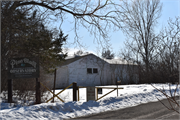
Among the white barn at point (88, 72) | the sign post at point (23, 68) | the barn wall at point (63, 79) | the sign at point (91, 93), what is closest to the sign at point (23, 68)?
the sign post at point (23, 68)

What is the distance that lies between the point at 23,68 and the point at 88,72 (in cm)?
1963

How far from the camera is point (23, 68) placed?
11.2m

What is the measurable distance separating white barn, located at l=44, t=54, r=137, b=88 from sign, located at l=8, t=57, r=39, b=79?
1443 cm

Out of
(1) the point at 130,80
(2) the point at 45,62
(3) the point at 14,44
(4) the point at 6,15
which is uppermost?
(4) the point at 6,15

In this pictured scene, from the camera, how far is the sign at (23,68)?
433 inches

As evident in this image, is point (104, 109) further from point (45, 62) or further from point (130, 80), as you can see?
point (130, 80)

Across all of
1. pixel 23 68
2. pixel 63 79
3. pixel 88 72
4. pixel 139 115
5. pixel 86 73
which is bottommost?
pixel 139 115

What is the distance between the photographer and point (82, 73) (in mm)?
29188

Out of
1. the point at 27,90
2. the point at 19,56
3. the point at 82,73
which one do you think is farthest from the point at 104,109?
the point at 82,73

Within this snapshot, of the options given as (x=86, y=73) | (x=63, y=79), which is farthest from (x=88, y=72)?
(x=63, y=79)

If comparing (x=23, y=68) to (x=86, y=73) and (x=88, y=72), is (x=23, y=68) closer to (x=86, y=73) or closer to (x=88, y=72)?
(x=86, y=73)

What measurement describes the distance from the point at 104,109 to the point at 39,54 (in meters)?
5.59

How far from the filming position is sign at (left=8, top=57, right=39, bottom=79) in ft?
36.1

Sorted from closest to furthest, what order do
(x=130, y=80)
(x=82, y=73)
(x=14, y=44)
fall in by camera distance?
1. (x=14, y=44)
2. (x=82, y=73)
3. (x=130, y=80)
